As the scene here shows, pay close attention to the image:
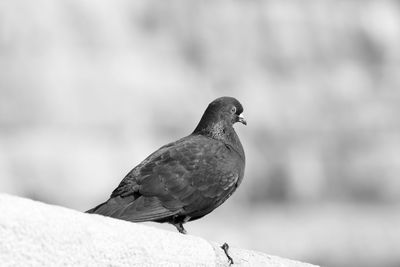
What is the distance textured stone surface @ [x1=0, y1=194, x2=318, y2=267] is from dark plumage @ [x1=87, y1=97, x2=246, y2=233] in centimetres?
139

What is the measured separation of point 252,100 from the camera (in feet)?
72.6

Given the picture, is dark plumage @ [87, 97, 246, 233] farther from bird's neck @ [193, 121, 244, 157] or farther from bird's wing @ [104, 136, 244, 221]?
bird's neck @ [193, 121, 244, 157]

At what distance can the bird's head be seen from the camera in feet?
23.9

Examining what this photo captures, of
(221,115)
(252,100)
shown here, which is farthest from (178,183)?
(252,100)

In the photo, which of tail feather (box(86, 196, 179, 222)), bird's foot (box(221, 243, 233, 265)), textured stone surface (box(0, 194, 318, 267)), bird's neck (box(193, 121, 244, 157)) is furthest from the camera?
bird's neck (box(193, 121, 244, 157))

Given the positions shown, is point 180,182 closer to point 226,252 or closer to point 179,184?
point 179,184

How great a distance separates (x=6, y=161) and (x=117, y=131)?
2653 millimetres

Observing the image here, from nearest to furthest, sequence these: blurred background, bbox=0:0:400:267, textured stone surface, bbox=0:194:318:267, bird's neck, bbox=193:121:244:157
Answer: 1. textured stone surface, bbox=0:194:318:267
2. bird's neck, bbox=193:121:244:157
3. blurred background, bbox=0:0:400:267

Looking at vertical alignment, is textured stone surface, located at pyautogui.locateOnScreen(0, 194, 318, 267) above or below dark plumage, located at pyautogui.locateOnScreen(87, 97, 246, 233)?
below

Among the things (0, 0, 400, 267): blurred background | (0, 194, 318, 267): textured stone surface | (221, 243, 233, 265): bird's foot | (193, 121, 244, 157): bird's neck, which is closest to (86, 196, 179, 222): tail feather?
(193, 121, 244, 157): bird's neck

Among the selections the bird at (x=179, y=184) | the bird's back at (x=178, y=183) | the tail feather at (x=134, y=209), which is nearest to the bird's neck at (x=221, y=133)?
the bird at (x=179, y=184)

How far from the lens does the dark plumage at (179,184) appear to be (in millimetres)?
6203

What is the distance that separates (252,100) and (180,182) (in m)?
15.8

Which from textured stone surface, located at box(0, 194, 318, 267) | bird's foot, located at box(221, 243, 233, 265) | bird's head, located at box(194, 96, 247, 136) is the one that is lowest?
textured stone surface, located at box(0, 194, 318, 267)
